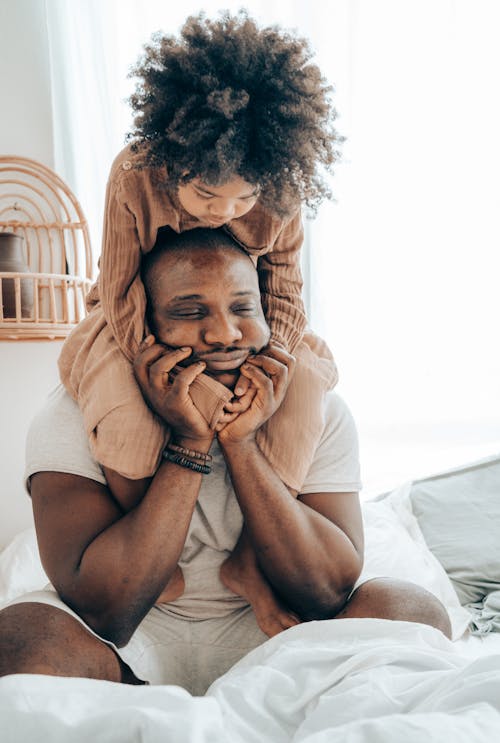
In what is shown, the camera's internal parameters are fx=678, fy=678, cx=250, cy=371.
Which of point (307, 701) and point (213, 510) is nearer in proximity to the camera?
point (307, 701)

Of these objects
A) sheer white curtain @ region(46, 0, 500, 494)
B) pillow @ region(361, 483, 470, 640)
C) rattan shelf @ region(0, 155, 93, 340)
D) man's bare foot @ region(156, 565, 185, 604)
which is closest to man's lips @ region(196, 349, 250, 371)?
man's bare foot @ region(156, 565, 185, 604)

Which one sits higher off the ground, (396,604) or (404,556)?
(396,604)

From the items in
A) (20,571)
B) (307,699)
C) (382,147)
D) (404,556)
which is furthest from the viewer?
(382,147)

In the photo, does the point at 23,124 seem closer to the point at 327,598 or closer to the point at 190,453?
the point at 190,453

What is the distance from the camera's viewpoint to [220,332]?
3.15 ft

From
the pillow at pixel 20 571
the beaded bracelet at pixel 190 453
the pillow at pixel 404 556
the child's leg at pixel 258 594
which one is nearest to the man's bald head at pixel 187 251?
the beaded bracelet at pixel 190 453

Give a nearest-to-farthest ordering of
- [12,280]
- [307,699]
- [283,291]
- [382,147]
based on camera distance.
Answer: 1. [307,699]
2. [283,291]
3. [12,280]
4. [382,147]

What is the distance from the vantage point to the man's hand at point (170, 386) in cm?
96

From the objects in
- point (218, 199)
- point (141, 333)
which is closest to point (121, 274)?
point (141, 333)

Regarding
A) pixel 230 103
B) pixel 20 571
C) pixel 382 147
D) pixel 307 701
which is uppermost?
pixel 382 147

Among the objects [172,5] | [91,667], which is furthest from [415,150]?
[91,667]

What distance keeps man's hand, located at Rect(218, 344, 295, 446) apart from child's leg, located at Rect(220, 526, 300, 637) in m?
0.19

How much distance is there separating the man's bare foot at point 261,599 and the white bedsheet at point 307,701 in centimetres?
12

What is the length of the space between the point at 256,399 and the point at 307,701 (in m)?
0.42
